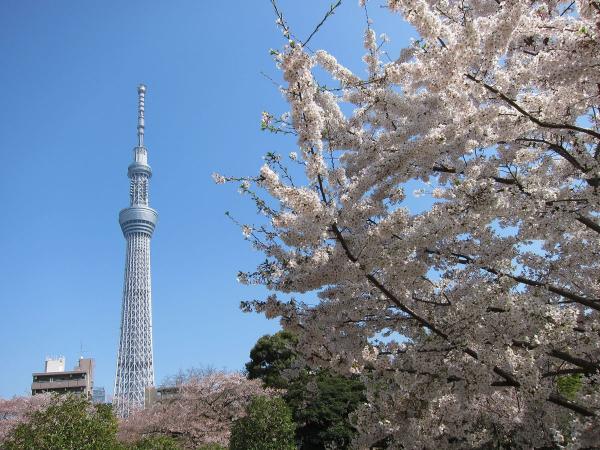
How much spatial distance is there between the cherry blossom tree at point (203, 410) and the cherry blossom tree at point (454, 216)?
17735 mm

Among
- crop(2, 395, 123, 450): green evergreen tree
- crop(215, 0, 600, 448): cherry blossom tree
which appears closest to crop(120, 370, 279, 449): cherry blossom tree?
crop(2, 395, 123, 450): green evergreen tree

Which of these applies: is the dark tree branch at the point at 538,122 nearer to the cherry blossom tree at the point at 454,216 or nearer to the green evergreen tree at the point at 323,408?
the cherry blossom tree at the point at 454,216

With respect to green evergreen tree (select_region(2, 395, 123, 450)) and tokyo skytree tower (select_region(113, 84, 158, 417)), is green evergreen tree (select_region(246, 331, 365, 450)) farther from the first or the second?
tokyo skytree tower (select_region(113, 84, 158, 417))

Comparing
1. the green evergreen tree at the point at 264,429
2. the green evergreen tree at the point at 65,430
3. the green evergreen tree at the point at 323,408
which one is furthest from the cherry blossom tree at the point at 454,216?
the green evergreen tree at the point at 323,408

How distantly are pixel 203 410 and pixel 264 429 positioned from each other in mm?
9793

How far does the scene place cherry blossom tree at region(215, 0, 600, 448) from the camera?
3.84 meters

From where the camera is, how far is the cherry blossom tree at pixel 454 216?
384 centimetres

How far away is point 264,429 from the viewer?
14375mm

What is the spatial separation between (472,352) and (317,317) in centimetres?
143

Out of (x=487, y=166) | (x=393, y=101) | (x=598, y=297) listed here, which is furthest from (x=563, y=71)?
(x=598, y=297)

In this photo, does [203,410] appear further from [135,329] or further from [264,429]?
[135,329]

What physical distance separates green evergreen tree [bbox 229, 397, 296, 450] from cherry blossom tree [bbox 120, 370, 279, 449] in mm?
6720

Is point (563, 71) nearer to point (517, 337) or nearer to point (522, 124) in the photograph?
point (522, 124)

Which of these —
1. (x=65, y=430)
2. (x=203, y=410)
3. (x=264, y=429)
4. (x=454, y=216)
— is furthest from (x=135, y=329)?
(x=454, y=216)
